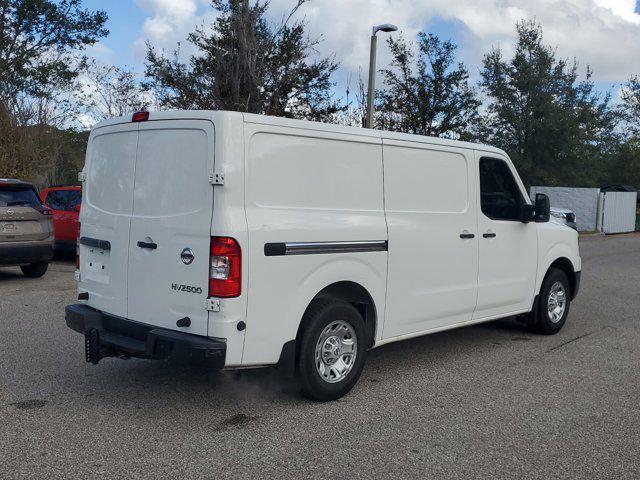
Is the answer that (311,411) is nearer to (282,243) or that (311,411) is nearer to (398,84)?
(282,243)

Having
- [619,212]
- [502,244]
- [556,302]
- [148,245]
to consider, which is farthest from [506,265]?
[619,212]

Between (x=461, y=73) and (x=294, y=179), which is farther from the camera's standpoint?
(x=461, y=73)

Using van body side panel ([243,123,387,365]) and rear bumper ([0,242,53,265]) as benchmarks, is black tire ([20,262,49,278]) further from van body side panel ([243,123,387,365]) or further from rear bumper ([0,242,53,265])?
van body side panel ([243,123,387,365])

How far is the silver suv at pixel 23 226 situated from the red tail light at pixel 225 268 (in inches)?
284

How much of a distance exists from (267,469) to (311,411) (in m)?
1.05

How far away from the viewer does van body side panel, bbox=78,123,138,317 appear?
504 centimetres

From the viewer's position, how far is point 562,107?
33.7 metres

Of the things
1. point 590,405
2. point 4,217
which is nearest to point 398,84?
point 4,217

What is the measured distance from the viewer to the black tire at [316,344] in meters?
4.90

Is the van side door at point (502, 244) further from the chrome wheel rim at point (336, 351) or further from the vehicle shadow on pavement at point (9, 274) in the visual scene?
the vehicle shadow on pavement at point (9, 274)

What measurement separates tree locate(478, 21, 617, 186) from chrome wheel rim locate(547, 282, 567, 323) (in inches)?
1062

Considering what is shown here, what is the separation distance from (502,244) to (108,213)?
A: 373 centimetres

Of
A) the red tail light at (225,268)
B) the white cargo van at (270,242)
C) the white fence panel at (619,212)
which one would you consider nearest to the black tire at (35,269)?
the white cargo van at (270,242)

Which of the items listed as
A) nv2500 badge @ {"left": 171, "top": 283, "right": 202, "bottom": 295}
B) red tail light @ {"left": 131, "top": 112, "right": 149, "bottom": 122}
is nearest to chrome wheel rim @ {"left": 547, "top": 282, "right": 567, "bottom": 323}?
nv2500 badge @ {"left": 171, "top": 283, "right": 202, "bottom": 295}
